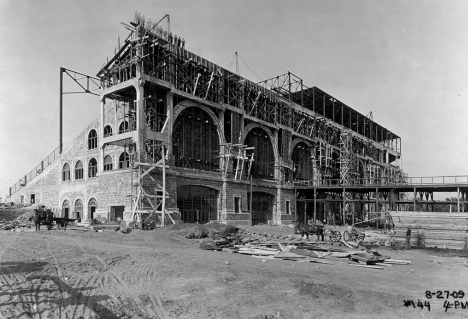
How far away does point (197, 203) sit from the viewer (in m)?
35.1

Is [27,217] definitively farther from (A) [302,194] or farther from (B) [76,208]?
(A) [302,194]

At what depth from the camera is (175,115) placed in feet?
107

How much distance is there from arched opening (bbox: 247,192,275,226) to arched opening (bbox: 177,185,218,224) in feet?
21.6

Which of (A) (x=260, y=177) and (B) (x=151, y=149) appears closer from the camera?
(B) (x=151, y=149)

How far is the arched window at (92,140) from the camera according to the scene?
3838cm

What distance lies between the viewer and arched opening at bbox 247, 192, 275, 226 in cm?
4375

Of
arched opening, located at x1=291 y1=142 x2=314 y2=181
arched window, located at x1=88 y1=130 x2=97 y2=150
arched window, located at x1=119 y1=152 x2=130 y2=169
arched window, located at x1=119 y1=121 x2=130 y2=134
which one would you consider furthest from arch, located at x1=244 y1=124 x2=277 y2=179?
arched window, located at x1=88 y1=130 x2=97 y2=150

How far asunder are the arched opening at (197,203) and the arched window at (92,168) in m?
9.88

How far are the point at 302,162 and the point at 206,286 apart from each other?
147 feet

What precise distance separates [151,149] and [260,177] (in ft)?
58.5

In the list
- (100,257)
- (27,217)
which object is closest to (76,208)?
(27,217)

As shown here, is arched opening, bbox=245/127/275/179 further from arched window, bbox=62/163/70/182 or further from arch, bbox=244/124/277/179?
arched window, bbox=62/163/70/182

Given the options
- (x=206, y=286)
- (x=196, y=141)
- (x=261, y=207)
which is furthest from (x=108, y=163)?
(x=206, y=286)

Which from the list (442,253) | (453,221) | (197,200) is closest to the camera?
(442,253)
